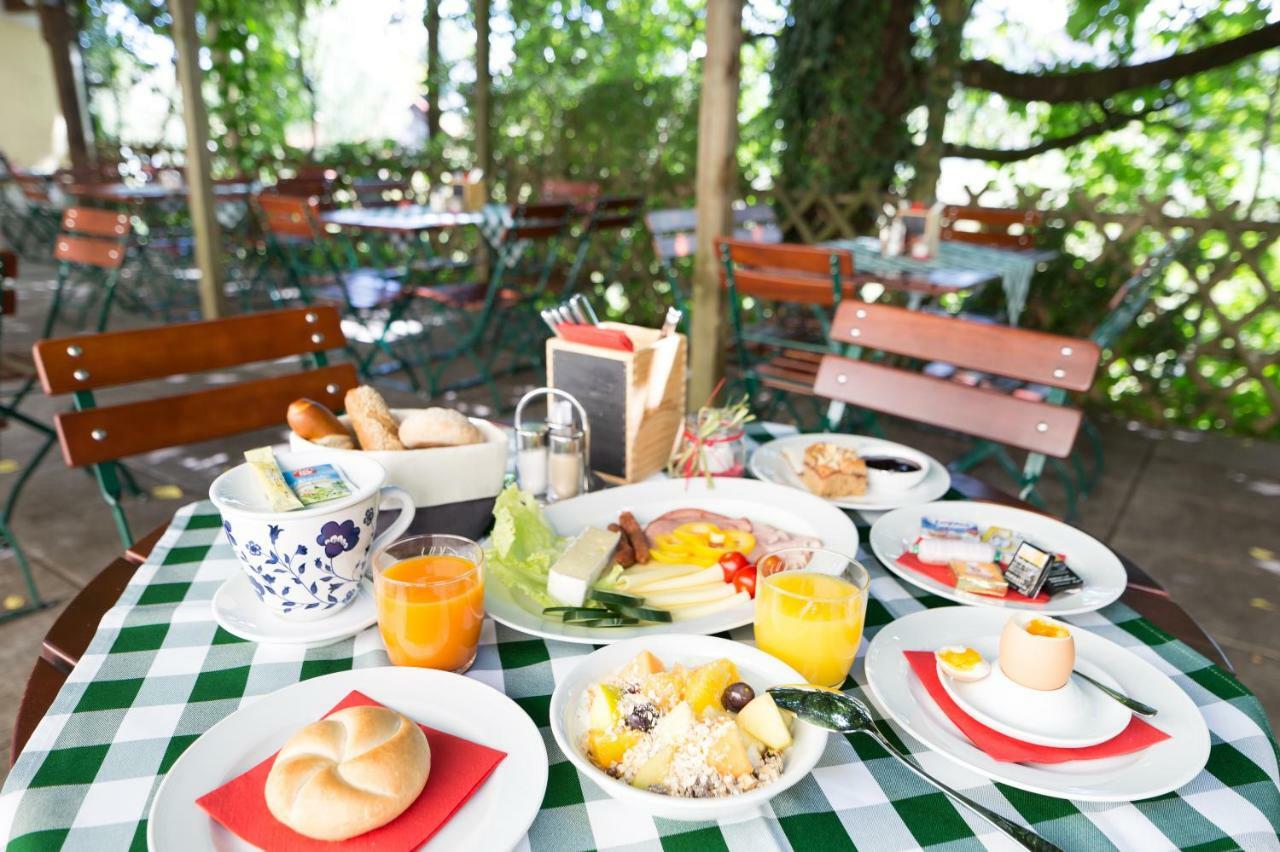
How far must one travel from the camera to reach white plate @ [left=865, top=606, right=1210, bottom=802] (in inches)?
27.8

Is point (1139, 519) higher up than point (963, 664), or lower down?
lower down

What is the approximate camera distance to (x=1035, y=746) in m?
0.75

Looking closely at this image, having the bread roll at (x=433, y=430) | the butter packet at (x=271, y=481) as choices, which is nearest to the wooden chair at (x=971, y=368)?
the bread roll at (x=433, y=430)

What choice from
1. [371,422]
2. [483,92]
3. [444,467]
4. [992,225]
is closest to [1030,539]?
[444,467]

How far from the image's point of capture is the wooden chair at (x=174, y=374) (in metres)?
1.44

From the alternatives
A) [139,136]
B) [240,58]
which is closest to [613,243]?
[240,58]

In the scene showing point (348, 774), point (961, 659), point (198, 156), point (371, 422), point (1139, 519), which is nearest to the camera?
point (348, 774)

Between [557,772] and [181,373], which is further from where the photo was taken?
[181,373]

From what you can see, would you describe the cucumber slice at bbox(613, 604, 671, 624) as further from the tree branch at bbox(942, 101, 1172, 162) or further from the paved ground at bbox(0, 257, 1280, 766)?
the tree branch at bbox(942, 101, 1172, 162)

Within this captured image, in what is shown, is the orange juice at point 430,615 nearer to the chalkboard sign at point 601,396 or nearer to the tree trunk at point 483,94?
the chalkboard sign at point 601,396

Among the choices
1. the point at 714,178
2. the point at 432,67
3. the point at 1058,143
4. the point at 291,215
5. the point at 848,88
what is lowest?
the point at 291,215

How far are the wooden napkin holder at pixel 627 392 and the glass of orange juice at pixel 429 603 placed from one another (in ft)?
1.57

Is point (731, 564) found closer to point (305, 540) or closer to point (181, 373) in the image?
point (305, 540)

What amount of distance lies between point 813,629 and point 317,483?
56 centimetres
